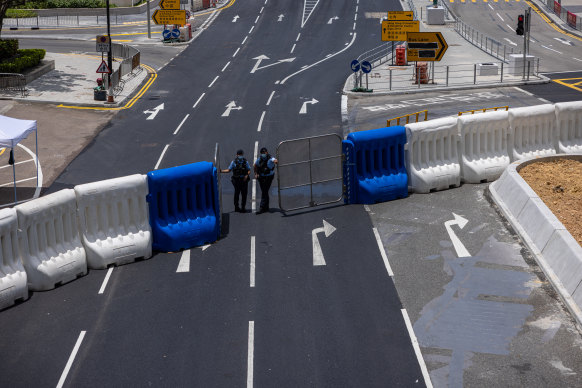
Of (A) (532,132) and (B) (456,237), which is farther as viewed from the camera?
(A) (532,132)

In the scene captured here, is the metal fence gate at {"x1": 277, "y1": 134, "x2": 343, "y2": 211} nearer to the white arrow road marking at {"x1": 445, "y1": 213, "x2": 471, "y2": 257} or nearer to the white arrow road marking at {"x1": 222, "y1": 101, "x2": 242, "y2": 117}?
the white arrow road marking at {"x1": 445, "y1": 213, "x2": 471, "y2": 257}

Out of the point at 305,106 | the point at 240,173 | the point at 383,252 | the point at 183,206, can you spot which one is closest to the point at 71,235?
the point at 183,206

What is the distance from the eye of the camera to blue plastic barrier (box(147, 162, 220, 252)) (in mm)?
17984

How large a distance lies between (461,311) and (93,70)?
111ft

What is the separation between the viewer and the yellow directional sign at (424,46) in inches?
1554

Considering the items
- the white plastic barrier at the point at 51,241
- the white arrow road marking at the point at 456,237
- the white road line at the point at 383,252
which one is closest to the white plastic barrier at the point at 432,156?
the white arrow road marking at the point at 456,237

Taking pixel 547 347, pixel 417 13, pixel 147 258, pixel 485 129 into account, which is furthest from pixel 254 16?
pixel 547 347

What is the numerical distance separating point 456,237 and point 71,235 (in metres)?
8.72

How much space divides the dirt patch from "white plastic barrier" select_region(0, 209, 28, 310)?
37.4 feet

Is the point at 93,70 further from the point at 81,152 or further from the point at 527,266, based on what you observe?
the point at 527,266

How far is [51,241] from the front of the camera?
1648 centimetres

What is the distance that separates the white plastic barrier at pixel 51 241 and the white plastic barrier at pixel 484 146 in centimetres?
1082

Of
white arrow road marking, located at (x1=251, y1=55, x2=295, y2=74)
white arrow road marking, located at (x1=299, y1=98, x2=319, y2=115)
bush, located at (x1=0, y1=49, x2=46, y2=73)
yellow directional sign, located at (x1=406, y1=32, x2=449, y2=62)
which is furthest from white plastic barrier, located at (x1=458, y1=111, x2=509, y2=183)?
bush, located at (x1=0, y1=49, x2=46, y2=73)

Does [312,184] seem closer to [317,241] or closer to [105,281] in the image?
[317,241]
